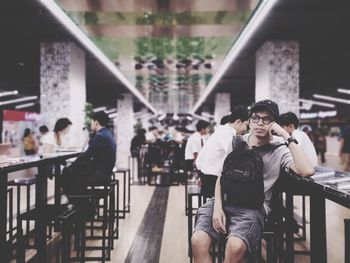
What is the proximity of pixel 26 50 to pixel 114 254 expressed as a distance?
23.0ft

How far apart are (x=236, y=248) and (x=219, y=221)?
0.68ft

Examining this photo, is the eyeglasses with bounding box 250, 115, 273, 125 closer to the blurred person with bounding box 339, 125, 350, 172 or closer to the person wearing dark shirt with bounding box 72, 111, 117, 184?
the person wearing dark shirt with bounding box 72, 111, 117, 184

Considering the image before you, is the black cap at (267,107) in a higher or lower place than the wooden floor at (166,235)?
higher

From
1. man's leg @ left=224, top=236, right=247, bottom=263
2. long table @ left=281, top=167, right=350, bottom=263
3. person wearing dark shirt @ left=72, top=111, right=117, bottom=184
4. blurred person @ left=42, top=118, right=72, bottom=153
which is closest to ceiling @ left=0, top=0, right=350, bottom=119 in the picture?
blurred person @ left=42, top=118, right=72, bottom=153

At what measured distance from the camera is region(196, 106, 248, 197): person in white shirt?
11.8 ft

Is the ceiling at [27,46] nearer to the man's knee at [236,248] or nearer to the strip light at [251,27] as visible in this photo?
the strip light at [251,27]

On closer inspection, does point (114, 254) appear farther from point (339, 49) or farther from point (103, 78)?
point (103, 78)

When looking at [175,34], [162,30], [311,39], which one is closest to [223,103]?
[311,39]

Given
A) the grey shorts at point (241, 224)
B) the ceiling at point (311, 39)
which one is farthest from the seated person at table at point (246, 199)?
the ceiling at point (311, 39)

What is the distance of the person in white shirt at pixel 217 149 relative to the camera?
142 inches

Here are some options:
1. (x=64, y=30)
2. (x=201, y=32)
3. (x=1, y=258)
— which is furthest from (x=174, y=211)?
(x=64, y=30)

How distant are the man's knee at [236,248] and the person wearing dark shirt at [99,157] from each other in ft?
6.38

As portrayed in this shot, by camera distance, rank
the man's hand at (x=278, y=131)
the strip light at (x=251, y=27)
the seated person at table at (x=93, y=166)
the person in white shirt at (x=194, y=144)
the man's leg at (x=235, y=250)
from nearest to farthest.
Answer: the man's leg at (x=235, y=250) → the man's hand at (x=278, y=131) → the seated person at table at (x=93, y=166) → the strip light at (x=251, y=27) → the person in white shirt at (x=194, y=144)

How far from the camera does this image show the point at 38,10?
6297mm
